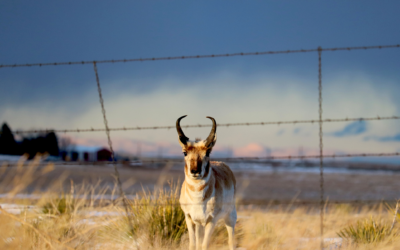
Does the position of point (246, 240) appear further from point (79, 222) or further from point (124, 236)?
point (79, 222)

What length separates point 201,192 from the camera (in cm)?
443


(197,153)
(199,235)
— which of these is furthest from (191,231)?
(197,153)

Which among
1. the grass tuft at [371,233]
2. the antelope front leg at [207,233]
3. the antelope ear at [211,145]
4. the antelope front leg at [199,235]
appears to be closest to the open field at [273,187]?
the grass tuft at [371,233]

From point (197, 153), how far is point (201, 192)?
51cm

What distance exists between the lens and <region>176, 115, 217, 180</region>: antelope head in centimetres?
430

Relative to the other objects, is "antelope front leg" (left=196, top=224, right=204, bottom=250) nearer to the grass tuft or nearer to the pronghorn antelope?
the pronghorn antelope

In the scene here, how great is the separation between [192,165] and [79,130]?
255cm

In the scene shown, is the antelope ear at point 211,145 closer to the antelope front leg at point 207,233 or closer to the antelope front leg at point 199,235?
the antelope front leg at point 207,233

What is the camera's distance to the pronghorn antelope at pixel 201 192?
14.4 ft

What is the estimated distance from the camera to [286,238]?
22.0 feet

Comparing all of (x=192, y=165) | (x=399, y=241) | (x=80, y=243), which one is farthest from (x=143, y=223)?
(x=399, y=241)

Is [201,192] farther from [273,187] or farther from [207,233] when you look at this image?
[273,187]

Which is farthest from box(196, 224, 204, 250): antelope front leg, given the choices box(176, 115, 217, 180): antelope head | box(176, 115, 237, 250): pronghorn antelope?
box(176, 115, 217, 180): antelope head

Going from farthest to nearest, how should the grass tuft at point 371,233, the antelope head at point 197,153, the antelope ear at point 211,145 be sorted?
the grass tuft at point 371,233 → the antelope ear at point 211,145 → the antelope head at point 197,153
